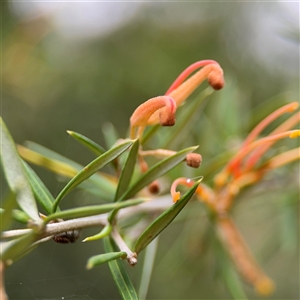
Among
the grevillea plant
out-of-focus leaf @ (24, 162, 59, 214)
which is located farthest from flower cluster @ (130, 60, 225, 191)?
out-of-focus leaf @ (24, 162, 59, 214)

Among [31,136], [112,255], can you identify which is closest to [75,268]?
[31,136]

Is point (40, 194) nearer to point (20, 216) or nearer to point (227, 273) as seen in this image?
point (20, 216)

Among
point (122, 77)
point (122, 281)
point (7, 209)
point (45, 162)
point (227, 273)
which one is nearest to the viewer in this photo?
point (7, 209)

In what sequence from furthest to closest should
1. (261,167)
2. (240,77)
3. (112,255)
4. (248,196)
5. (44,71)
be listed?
(240,77) → (44,71) → (248,196) → (261,167) → (112,255)

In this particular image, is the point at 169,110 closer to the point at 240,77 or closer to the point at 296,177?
the point at 296,177

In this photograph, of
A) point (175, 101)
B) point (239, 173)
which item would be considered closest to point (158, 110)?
point (175, 101)

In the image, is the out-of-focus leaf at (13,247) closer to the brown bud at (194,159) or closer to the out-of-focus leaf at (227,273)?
the brown bud at (194,159)
